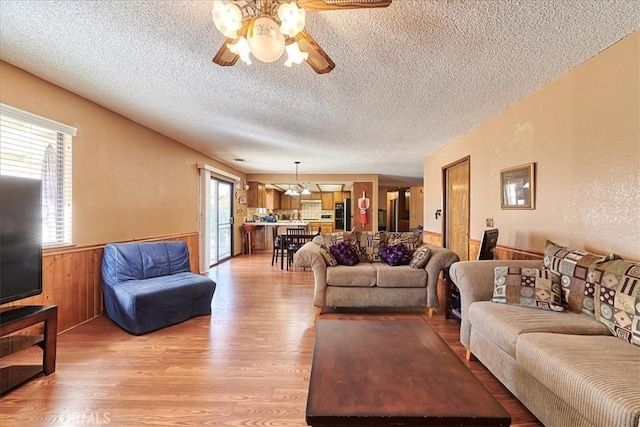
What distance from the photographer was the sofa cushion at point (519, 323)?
1701 mm

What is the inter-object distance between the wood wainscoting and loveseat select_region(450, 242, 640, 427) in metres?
3.59

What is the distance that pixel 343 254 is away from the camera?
143 inches

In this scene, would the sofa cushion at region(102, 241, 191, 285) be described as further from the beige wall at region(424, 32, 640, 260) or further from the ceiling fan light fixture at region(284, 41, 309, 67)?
the beige wall at region(424, 32, 640, 260)

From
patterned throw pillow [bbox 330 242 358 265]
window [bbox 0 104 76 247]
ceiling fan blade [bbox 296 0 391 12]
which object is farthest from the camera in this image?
patterned throw pillow [bbox 330 242 358 265]

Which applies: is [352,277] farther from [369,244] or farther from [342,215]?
[342,215]

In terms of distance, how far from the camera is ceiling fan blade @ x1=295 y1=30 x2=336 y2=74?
1640 mm

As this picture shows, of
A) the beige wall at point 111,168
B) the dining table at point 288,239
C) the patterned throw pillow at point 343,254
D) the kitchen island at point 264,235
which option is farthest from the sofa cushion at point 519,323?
the kitchen island at point 264,235

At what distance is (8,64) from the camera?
91.8 inches

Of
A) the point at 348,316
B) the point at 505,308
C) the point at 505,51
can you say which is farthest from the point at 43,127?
the point at 505,308

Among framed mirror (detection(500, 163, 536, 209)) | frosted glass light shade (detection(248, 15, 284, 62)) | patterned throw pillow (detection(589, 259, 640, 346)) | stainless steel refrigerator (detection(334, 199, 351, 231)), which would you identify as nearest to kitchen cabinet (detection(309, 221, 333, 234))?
stainless steel refrigerator (detection(334, 199, 351, 231))

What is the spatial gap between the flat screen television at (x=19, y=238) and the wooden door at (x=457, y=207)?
184 inches

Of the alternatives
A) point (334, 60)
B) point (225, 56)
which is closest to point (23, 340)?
point (225, 56)

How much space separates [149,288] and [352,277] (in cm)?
210

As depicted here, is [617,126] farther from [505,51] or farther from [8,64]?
[8,64]
